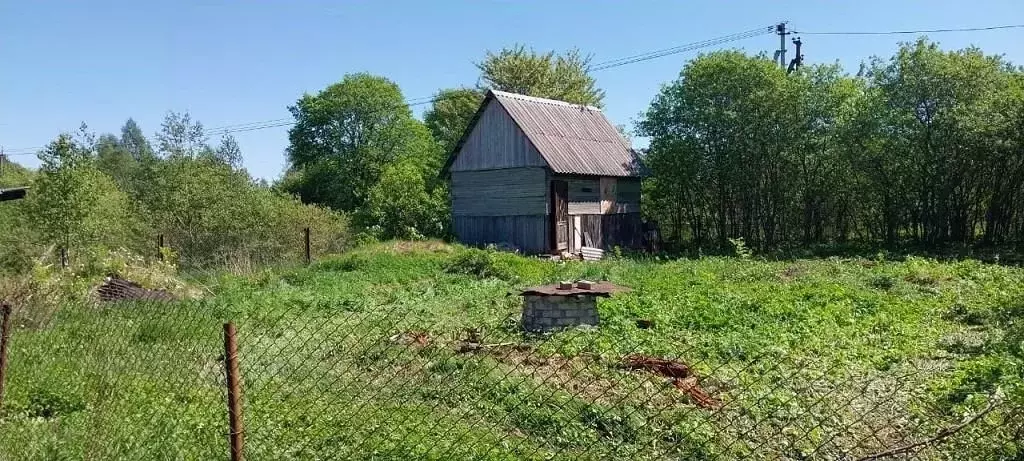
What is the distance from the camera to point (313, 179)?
4072 centimetres

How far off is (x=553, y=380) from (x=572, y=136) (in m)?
18.9

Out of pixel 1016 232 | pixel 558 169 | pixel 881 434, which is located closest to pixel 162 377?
pixel 881 434

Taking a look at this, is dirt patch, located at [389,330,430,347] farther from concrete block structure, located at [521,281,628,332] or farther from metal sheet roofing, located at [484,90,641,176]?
metal sheet roofing, located at [484,90,641,176]

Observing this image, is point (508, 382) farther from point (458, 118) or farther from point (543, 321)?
point (458, 118)

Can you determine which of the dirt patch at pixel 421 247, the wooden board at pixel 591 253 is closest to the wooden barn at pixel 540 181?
the wooden board at pixel 591 253

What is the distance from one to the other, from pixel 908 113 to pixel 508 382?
1937 centimetres

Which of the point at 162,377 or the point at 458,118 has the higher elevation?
the point at 458,118

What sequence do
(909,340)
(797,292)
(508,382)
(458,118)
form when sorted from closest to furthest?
1. (508,382)
2. (909,340)
3. (797,292)
4. (458,118)

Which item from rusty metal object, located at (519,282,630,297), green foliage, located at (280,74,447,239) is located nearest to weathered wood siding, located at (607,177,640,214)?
green foliage, located at (280,74,447,239)

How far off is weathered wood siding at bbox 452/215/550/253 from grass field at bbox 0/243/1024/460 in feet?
30.4

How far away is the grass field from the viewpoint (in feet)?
16.4

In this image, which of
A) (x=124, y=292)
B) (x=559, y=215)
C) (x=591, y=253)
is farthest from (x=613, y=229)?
(x=124, y=292)

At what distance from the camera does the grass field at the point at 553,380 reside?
500cm

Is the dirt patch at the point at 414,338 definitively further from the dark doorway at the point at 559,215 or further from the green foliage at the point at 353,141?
the green foliage at the point at 353,141
